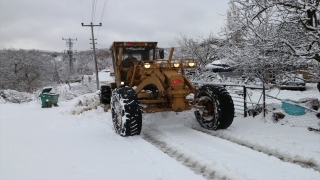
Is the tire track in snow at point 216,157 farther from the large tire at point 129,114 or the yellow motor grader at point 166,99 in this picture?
the yellow motor grader at point 166,99

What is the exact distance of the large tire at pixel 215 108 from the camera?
6.58 metres

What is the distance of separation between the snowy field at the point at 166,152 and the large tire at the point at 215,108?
232mm

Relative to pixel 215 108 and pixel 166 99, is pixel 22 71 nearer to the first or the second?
pixel 166 99

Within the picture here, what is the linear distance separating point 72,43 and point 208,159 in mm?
77194

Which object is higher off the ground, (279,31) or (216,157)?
(279,31)

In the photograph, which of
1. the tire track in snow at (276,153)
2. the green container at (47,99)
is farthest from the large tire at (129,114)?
the green container at (47,99)

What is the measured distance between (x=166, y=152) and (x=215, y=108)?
2093 millimetres

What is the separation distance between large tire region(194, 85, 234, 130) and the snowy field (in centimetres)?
23

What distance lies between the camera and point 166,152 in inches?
203

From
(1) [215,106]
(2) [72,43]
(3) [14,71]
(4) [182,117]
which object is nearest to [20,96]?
(4) [182,117]

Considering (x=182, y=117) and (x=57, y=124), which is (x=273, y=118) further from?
(x=57, y=124)

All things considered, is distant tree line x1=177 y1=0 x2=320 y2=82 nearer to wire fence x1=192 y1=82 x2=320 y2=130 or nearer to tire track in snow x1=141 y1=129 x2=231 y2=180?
wire fence x1=192 y1=82 x2=320 y2=130

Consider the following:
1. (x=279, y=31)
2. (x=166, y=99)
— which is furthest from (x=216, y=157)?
(x=279, y=31)

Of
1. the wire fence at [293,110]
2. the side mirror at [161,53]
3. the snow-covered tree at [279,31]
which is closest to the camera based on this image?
the snow-covered tree at [279,31]
